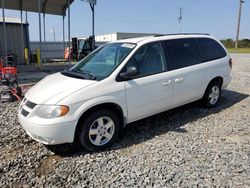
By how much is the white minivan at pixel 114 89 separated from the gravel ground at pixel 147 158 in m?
0.34

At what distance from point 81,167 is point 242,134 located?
306cm

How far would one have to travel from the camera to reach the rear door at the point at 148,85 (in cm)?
434

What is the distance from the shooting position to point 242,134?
4.77 m

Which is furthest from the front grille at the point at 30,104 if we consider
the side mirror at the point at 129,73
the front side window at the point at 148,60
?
the front side window at the point at 148,60

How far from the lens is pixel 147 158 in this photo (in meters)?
3.85

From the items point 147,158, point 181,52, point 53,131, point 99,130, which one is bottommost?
point 147,158

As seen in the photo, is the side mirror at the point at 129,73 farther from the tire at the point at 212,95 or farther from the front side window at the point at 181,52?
the tire at the point at 212,95

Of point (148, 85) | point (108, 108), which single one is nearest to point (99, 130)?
point (108, 108)

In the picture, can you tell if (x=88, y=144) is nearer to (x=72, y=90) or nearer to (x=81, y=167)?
(x=81, y=167)

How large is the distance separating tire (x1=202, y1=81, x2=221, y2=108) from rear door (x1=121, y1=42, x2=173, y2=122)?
4.82 feet

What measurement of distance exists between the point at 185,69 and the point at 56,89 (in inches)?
104

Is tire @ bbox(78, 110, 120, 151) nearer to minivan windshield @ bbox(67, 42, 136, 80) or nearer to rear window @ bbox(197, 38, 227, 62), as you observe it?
minivan windshield @ bbox(67, 42, 136, 80)

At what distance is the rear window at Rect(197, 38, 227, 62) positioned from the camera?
582cm

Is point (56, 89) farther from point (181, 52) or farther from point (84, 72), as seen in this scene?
point (181, 52)
